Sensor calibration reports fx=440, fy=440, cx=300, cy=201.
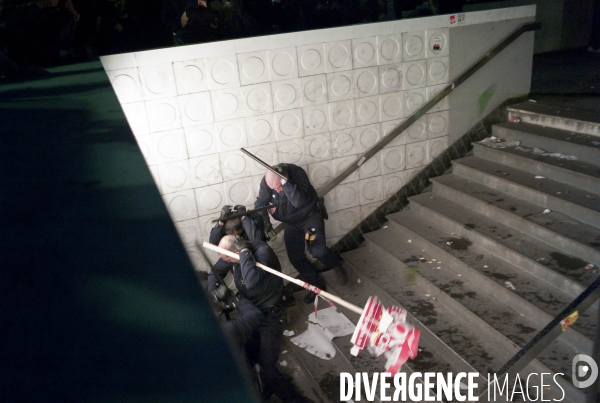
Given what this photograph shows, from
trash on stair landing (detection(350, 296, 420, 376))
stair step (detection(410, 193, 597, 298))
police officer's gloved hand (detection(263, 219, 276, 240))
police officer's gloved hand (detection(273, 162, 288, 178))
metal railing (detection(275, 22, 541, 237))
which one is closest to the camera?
trash on stair landing (detection(350, 296, 420, 376))

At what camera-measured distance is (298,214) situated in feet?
15.8

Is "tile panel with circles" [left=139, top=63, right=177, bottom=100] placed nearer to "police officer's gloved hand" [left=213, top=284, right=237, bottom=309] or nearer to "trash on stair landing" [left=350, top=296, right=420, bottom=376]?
"police officer's gloved hand" [left=213, top=284, right=237, bottom=309]

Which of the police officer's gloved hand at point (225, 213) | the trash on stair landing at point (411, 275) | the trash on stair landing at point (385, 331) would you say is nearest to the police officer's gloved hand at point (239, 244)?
the police officer's gloved hand at point (225, 213)

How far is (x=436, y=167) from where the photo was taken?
5988 millimetres

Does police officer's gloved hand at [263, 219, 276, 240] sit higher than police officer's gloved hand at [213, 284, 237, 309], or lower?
higher

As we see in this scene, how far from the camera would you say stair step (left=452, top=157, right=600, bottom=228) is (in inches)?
173

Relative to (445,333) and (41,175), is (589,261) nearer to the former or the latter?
(445,333)

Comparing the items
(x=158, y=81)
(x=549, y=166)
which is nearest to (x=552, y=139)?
(x=549, y=166)

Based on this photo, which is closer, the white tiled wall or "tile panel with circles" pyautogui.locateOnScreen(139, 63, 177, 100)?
"tile panel with circles" pyautogui.locateOnScreen(139, 63, 177, 100)

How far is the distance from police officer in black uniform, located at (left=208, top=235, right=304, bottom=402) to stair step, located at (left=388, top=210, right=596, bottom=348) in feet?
5.77

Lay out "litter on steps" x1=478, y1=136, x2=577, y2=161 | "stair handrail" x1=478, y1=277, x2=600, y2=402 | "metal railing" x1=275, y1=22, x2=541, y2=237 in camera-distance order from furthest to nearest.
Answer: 1. "metal railing" x1=275, y1=22, x2=541, y2=237
2. "litter on steps" x1=478, y1=136, x2=577, y2=161
3. "stair handrail" x1=478, y1=277, x2=600, y2=402

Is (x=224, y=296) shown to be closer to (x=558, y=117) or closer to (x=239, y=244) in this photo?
(x=239, y=244)

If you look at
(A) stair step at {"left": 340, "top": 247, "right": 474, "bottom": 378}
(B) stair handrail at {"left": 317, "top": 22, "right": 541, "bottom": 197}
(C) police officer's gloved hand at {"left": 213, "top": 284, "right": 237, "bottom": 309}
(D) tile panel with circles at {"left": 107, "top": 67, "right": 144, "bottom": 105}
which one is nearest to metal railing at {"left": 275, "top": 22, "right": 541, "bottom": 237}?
(B) stair handrail at {"left": 317, "top": 22, "right": 541, "bottom": 197}

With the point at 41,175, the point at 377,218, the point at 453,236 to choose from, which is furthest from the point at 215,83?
the point at 41,175
